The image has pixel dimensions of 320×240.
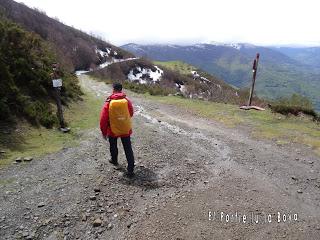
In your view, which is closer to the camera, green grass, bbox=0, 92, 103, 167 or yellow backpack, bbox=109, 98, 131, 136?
yellow backpack, bbox=109, 98, 131, 136

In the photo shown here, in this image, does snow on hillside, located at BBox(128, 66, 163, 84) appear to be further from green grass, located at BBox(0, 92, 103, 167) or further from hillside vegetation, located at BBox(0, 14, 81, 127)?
green grass, located at BBox(0, 92, 103, 167)

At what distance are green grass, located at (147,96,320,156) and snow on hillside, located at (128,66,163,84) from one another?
1927 inches

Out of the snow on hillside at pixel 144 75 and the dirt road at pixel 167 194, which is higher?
the dirt road at pixel 167 194

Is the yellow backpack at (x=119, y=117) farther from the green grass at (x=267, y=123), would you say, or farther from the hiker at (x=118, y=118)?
the green grass at (x=267, y=123)

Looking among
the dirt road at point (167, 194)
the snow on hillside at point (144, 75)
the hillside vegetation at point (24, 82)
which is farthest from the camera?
the snow on hillside at point (144, 75)

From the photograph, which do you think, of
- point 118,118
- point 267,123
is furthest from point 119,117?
point 267,123

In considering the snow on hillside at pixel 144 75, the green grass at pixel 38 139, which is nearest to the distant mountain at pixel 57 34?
the snow on hillside at pixel 144 75

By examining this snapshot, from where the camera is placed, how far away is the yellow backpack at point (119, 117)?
30.0 feet

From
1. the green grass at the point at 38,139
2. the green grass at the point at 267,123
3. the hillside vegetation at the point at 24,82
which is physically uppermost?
the hillside vegetation at the point at 24,82

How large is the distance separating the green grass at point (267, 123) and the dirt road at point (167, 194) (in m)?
1.31

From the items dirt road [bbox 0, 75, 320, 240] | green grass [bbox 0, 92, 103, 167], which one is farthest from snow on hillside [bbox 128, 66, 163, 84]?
dirt road [bbox 0, 75, 320, 240]

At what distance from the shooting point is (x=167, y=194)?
27.5 ft

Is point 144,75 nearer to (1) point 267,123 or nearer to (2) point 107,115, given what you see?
(1) point 267,123

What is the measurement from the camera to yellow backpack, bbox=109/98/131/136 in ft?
30.0
